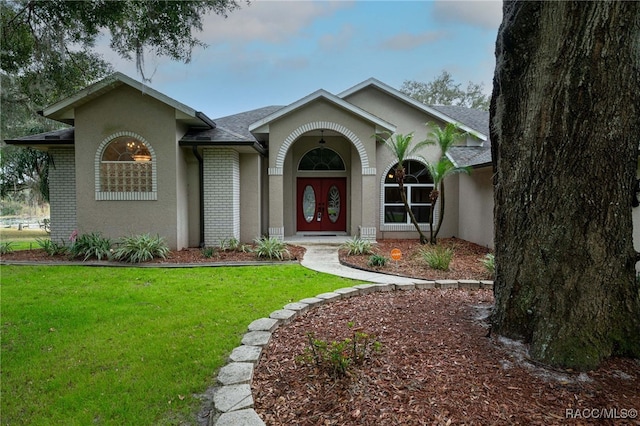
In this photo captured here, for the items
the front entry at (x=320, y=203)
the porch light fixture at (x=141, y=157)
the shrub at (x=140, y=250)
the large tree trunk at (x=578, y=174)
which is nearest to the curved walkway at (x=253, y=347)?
the large tree trunk at (x=578, y=174)

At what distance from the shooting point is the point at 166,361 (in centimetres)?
344

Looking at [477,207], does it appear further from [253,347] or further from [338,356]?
[338,356]

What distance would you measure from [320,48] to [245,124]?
13.8 ft

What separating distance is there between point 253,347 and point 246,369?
0.48 meters

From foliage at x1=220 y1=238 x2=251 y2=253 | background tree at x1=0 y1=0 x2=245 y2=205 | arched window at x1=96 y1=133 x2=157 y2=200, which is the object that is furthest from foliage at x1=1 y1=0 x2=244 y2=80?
foliage at x1=220 y1=238 x2=251 y2=253

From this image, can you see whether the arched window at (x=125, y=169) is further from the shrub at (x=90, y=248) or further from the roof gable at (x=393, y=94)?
the roof gable at (x=393, y=94)

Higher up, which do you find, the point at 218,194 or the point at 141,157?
the point at 141,157

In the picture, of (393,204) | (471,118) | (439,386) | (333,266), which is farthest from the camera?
(471,118)

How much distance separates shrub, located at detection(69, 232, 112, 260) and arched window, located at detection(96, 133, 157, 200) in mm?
1342

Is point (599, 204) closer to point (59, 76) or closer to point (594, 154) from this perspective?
point (594, 154)

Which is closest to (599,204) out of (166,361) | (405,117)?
(166,361)

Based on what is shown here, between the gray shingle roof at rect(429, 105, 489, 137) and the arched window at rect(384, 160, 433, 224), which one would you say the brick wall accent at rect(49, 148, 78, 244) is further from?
the gray shingle roof at rect(429, 105, 489, 137)

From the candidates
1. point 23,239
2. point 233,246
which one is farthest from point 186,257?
point 23,239

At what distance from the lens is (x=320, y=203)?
13.9m
